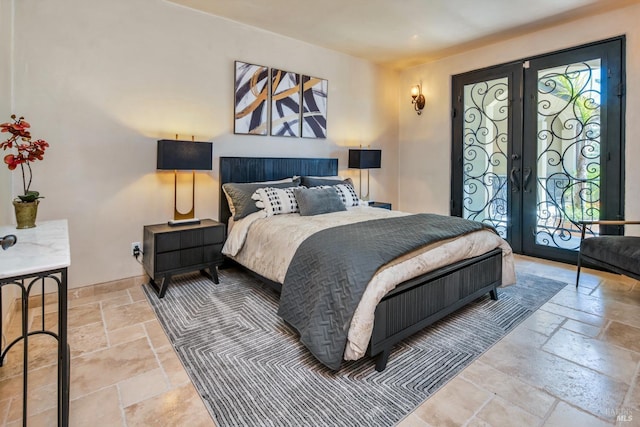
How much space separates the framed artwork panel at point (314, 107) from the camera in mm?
4297

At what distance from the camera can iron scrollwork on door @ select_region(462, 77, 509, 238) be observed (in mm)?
4426

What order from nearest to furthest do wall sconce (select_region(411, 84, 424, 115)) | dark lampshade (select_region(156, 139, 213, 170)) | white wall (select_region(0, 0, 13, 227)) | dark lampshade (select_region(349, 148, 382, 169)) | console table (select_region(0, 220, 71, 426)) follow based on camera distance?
1. console table (select_region(0, 220, 71, 426))
2. white wall (select_region(0, 0, 13, 227))
3. dark lampshade (select_region(156, 139, 213, 170))
4. dark lampshade (select_region(349, 148, 382, 169))
5. wall sconce (select_region(411, 84, 424, 115))

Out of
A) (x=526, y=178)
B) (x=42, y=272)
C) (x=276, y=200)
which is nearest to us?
(x=42, y=272)

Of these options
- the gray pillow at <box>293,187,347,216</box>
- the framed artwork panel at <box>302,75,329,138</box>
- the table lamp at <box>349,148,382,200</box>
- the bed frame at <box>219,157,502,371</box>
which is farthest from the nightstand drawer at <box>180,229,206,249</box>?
the table lamp at <box>349,148,382,200</box>

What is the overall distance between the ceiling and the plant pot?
2.39 meters

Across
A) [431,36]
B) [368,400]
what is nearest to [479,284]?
[368,400]

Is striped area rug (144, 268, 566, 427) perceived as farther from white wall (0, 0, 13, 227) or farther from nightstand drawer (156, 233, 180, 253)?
white wall (0, 0, 13, 227)

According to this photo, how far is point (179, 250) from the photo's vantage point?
2.99 metres

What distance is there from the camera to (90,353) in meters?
2.11

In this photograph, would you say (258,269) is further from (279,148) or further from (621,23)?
(621,23)

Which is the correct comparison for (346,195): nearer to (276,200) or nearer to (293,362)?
(276,200)

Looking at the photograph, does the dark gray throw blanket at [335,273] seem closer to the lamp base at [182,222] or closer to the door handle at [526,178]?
the lamp base at [182,222]

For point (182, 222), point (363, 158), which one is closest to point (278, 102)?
point (363, 158)

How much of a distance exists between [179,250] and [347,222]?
1520 millimetres
